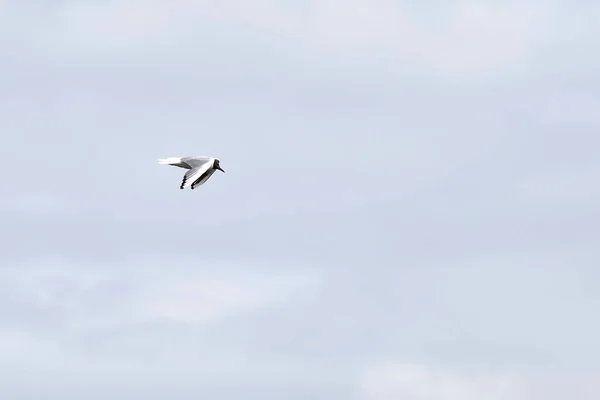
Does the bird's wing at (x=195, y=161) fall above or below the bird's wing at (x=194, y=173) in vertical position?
above

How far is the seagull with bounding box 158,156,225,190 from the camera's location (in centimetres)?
12744

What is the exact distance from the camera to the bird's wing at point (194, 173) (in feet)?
416

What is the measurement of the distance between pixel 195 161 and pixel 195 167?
1.34 metres

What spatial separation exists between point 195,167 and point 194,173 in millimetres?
1817

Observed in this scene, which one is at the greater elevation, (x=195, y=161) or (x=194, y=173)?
(x=195, y=161)

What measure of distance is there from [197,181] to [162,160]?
6.75 metres

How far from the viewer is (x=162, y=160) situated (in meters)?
134

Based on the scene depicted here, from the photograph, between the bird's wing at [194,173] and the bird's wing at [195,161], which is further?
the bird's wing at [195,161]

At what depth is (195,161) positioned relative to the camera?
434ft

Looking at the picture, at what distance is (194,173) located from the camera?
12938 cm

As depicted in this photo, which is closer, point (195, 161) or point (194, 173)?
point (194, 173)

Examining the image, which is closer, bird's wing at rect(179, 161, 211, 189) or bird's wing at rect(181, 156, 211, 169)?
bird's wing at rect(179, 161, 211, 189)

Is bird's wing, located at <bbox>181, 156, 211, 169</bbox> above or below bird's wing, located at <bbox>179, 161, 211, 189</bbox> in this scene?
above

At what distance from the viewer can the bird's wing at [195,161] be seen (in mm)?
131500
